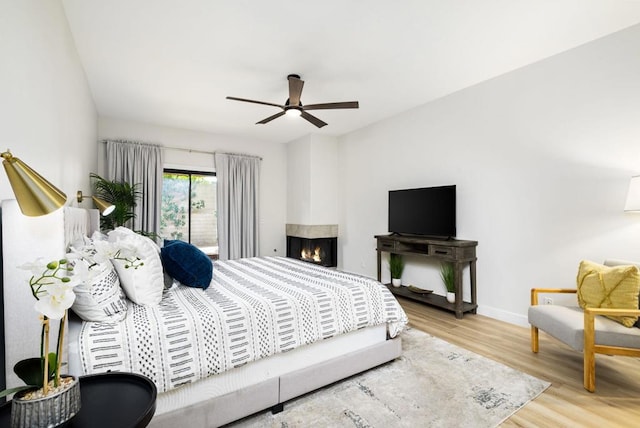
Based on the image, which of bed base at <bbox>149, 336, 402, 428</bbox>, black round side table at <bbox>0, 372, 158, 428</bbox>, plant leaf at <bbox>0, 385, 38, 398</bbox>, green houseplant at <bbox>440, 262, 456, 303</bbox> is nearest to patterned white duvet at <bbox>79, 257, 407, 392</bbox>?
bed base at <bbox>149, 336, 402, 428</bbox>

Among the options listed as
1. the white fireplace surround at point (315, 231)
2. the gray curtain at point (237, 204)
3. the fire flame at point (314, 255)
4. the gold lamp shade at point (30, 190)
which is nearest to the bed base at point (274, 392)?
the gold lamp shade at point (30, 190)

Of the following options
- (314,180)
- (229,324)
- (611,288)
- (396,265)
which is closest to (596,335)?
(611,288)

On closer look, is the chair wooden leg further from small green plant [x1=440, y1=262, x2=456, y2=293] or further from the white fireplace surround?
the white fireplace surround

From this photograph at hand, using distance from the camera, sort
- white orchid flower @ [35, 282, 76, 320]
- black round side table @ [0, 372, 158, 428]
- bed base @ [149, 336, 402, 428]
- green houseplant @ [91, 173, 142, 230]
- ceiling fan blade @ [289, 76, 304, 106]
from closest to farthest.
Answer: white orchid flower @ [35, 282, 76, 320], black round side table @ [0, 372, 158, 428], bed base @ [149, 336, 402, 428], ceiling fan blade @ [289, 76, 304, 106], green houseplant @ [91, 173, 142, 230]

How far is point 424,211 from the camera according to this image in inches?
161

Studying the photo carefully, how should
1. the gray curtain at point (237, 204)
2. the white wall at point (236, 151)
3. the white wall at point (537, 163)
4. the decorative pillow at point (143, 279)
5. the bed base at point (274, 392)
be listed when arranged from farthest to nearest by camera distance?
the gray curtain at point (237, 204) → the white wall at point (236, 151) → the white wall at point (537, 163) → the decorative pillow at point (143, 279) → the bed base at point (274, 392)

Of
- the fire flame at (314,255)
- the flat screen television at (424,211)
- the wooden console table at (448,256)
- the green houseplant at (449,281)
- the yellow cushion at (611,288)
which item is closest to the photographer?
the yellow cushion at (611,288)

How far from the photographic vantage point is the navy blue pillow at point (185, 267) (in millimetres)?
2281

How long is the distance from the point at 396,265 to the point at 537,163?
2.21 m

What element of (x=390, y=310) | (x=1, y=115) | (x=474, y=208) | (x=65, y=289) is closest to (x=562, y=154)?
(x=474, y=208)

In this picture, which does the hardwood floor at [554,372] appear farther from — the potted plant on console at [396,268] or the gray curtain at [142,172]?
the gray curtain at [142,172]

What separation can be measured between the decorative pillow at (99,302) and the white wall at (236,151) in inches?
153

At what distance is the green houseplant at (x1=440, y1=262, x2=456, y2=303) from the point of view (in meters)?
3.68

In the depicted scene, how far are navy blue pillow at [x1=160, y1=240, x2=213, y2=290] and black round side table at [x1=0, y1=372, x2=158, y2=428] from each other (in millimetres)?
1170
